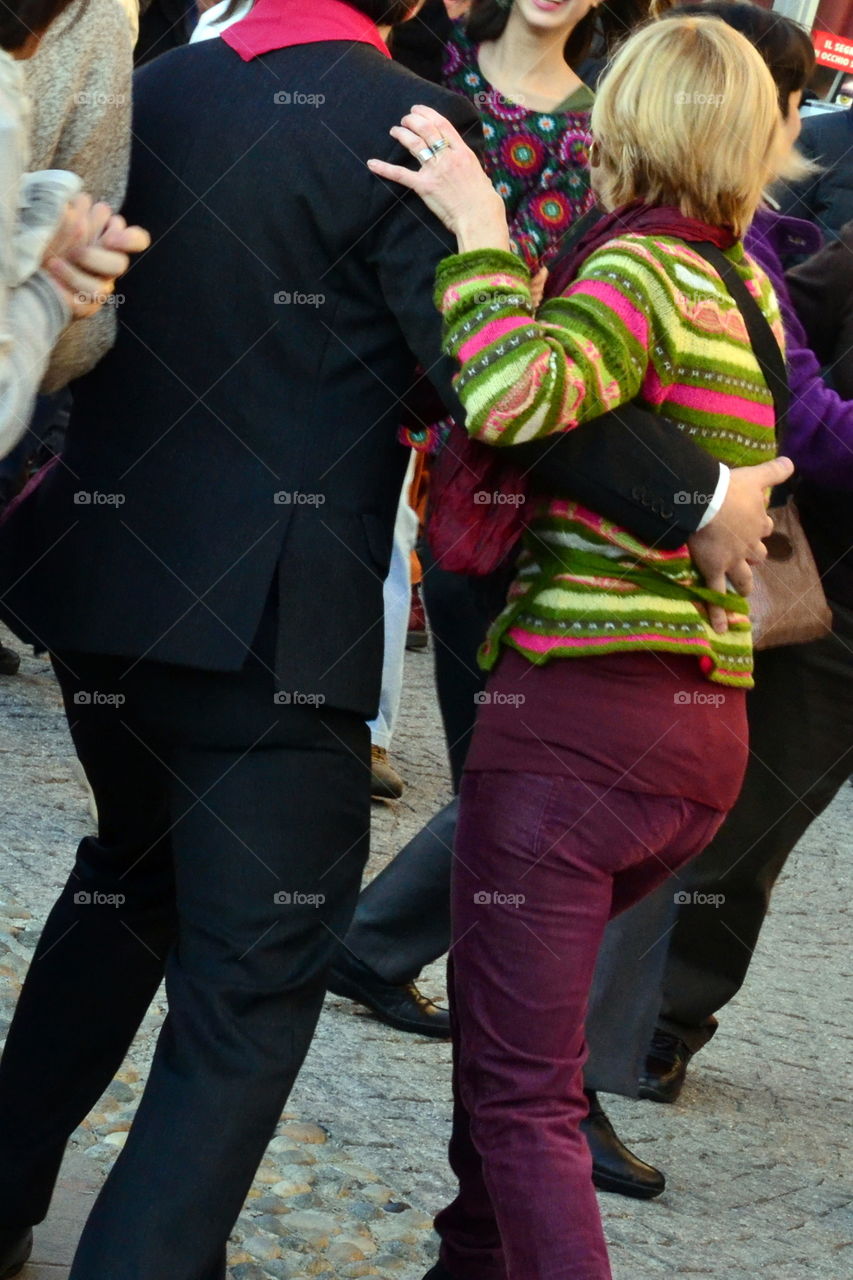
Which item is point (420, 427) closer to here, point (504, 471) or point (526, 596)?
point (504, 471)

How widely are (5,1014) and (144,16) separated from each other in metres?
3.47

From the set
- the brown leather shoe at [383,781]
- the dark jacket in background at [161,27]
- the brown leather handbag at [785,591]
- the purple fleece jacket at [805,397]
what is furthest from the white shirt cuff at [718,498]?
the dark jacket in background at [161,27]

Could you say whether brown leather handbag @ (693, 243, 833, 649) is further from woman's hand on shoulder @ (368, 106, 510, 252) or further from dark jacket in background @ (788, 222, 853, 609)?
woman's hand on shoulder @ (368, 106, 510, 252)

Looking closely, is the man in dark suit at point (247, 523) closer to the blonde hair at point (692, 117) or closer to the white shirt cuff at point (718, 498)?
the white shirt cuff at point (718, 498)

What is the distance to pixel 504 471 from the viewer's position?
224 centimetres

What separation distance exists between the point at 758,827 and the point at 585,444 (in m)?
1.80

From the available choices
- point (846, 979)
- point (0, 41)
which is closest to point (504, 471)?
point (0, 41)

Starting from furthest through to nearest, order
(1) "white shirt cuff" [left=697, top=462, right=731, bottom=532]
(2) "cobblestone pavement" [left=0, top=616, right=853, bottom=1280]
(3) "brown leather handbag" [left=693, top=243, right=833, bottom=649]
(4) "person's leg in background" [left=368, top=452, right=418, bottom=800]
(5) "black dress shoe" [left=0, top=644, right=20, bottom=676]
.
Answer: (5) "black dress shoe" [left=0, top=644, right=20, bottom=676]
(4) "person's leg in background" [left=368, top=452, right=418, bottom=800]
(3) "brown leather handbag" [left=693, top=243, right=833, bottom=649]
(2) "cobblestone pavement" [left=0, top=616, right=853, bottom=1280]
(1) "white shirt cuff" [left=697, top=462, right=731, bottom=532]

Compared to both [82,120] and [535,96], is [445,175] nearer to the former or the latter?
[82,120]

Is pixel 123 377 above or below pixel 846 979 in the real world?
above

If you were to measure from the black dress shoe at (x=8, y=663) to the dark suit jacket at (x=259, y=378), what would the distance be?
3766mm

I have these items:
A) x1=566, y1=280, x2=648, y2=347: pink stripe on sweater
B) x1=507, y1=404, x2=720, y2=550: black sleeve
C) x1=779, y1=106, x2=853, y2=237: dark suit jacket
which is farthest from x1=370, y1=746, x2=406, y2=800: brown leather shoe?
x1=566, y1=280, x2=648, y2=347: pink stripe on sweater

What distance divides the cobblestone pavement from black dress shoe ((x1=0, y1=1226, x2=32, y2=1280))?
30mm

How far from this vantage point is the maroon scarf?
2.23 m
